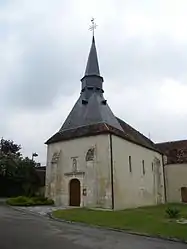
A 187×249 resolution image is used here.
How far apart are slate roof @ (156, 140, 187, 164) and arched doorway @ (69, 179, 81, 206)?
16.8 meters

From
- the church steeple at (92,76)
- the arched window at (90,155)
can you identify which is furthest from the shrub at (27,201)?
the church steeple at (92,76)

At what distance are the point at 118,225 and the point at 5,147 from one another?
28682 millimetres

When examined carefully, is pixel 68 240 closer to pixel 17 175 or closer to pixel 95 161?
pixel 95 161

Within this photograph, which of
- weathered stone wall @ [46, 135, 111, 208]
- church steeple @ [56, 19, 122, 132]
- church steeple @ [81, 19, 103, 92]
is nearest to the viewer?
weathered stone wall @ [46, 135, 111, 208]

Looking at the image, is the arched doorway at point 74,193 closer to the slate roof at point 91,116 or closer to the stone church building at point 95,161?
the stone church building at point 95,161

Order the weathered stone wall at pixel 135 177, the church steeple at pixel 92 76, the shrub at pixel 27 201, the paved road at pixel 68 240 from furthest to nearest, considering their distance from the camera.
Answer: the church steeple at pixel 92 76 < the weathered stone wall at pixel 135 177 < the shrub at pixel 27 201 < the paved road at pixel 68 240

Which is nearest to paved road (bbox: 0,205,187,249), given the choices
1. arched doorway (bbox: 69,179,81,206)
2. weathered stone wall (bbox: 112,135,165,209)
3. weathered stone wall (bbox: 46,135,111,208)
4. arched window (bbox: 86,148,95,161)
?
weathered stone wall (bbox: 46,135,111,208)

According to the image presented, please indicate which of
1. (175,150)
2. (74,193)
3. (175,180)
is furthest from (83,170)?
(175,150)

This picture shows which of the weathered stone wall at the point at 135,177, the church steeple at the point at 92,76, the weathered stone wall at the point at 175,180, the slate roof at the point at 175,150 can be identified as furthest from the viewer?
the slate roof at the point at 175,150

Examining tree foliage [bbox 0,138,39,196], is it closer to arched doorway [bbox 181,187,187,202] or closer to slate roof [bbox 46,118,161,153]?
slate roof [bbox 46,118,161,153]

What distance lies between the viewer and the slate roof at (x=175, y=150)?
41.5 metres

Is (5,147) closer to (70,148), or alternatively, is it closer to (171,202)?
(70,148)

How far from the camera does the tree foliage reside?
36.3 metres

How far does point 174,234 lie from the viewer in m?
13.7
